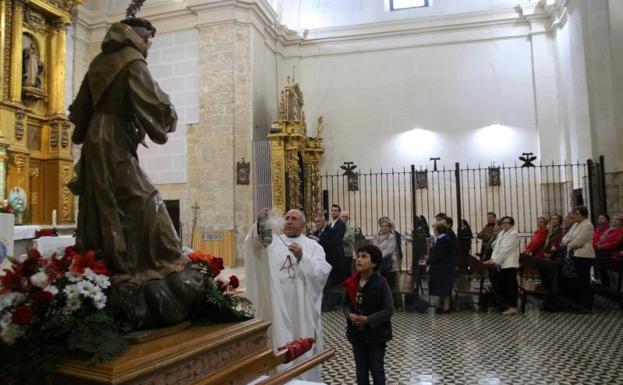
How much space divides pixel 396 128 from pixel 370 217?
2904mm

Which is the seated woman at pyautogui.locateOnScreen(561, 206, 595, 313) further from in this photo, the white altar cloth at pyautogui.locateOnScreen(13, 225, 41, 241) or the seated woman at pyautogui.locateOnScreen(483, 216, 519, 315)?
the white altar cloth at pyautogui.locateOnScreen(13, 225, 41, 241)

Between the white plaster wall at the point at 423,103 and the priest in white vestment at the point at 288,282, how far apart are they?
37.2 feet

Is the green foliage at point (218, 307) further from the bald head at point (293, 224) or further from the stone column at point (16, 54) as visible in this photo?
the stone column at point (16, 54)

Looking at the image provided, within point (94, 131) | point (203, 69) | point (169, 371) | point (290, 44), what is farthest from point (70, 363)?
point (290, 44)

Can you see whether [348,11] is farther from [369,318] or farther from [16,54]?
[369,318]

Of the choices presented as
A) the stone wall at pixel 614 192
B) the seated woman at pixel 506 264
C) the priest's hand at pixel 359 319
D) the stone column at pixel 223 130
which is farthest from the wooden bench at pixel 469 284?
the stone column at pixel 223 130

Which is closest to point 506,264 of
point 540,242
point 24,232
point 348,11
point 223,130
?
point 540,242

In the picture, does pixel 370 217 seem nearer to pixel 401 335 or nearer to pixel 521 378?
pixel 401 335

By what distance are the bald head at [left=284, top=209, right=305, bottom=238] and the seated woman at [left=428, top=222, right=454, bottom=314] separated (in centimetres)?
409

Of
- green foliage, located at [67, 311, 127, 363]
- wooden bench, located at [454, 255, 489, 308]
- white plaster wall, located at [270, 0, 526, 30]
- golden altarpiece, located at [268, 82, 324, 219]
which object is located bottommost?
wooden bench, located at [454, 255, 489, 308]

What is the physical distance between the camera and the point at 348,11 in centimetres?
1667

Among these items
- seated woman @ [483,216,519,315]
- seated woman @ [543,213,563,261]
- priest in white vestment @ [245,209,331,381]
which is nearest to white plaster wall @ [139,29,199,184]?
seated woman @ [483,216,519,315]

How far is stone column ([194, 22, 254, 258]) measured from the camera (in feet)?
42.3

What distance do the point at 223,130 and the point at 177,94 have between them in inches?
71.4
